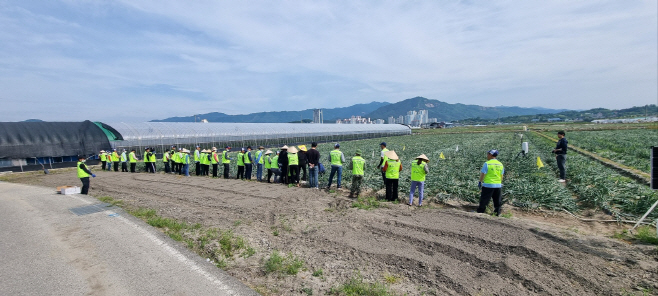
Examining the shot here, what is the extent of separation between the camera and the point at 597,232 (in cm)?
738

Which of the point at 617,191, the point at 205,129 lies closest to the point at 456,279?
the point at 617,191

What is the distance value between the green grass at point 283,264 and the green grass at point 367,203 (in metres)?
4.03

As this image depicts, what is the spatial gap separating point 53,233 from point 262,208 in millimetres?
5069

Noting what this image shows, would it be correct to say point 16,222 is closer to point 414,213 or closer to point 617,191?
point 414,213

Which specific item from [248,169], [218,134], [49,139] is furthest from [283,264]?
[218,134]

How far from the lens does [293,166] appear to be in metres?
14.3

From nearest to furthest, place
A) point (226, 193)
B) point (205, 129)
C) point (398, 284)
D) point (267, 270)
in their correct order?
1. point (398, 284)
2. point (267, 270)
3. point (226, 193)
4. point (205, 129)

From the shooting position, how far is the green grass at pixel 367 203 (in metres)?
9.72

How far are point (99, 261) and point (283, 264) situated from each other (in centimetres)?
342

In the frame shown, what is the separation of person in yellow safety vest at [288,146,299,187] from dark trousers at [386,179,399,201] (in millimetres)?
4787

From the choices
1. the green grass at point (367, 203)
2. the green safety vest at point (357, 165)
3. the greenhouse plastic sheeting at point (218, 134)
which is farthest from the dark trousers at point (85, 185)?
the greenhouse plastic sheeting at point (218, 134)

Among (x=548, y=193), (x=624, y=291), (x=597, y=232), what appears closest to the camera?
(x=624, y=291)

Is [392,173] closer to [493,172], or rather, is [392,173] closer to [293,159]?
[493,172]

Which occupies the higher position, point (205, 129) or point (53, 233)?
point (205, 129)
